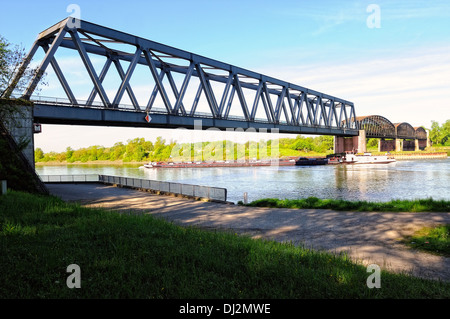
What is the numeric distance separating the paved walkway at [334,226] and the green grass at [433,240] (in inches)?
14.0

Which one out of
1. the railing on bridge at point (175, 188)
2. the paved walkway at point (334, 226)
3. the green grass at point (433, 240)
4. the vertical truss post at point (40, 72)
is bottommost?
the paved walkway at point (334, 226)

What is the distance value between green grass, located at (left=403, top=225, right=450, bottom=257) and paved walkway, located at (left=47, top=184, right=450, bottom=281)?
36 cm

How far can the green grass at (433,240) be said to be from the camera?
8344 millimetres

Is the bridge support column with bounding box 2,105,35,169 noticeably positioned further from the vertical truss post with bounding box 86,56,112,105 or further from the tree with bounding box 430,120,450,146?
the tree with bounding box 430,120,450,146

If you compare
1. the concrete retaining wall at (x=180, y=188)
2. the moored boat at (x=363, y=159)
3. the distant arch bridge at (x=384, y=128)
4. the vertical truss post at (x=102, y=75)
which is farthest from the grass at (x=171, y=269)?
the distant arch bridge at (x=384, y=128)

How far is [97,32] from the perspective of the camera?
25.4m

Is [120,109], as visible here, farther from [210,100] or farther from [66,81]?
[210,100]

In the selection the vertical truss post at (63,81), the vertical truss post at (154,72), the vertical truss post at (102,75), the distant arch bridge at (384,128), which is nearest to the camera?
the vertical truss post at (63,81)

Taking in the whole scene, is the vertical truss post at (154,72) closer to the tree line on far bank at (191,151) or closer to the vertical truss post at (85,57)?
the vertical truss post at (85,57)

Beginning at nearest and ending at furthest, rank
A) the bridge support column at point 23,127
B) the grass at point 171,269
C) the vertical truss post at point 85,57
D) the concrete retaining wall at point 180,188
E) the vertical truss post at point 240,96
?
the grass at point 171,269
the concrete retaining wall at point 180,188
the bridge support column at point 23,127
the vertical truss post at point 85,57
the vertical truss post at point 240,96

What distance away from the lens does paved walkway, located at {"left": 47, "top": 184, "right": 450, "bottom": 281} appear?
765 cm

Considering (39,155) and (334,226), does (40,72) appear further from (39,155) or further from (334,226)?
(39,155)

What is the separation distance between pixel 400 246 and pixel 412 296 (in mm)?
4599

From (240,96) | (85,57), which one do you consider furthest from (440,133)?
(85,57)
